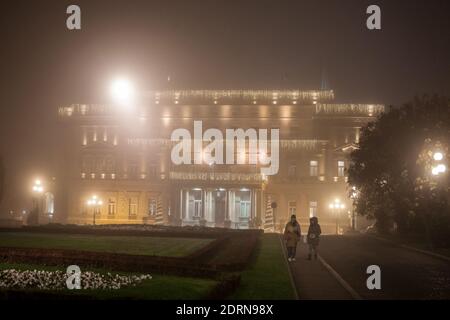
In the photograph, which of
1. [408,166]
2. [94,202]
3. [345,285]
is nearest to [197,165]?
[94,202]

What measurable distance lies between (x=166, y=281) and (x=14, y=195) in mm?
73811

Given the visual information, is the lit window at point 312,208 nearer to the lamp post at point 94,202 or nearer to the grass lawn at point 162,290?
the lamp post at point 94,202

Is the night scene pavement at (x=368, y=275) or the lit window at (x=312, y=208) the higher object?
the lit window at (x=312, y=208)

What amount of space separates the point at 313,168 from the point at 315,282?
5372 centimetres

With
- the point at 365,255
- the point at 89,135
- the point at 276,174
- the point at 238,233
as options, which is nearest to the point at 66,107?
the point at 89,135

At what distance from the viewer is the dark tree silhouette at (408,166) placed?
39.9 meters

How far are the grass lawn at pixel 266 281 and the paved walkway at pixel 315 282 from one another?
0.44 meters

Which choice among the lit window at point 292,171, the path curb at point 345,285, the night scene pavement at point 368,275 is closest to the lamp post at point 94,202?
the lit window at point 292,171

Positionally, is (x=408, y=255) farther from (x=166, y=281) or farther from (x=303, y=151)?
(x=303, y=151)

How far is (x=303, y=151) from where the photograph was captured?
241 ft

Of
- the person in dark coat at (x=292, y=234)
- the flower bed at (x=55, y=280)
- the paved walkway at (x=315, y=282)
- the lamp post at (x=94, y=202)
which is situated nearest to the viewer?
the flower bed at (x=55, y=280)

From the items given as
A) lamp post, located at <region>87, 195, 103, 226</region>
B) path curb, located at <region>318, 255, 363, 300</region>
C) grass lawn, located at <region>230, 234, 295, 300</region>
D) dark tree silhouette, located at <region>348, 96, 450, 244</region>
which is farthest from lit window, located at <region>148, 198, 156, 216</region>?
path curb, located at <region>318, 255, 363, 300</region>

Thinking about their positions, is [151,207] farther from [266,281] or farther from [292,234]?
[266,281]

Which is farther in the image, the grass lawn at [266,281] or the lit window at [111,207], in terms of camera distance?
the lit window at [111,207]
